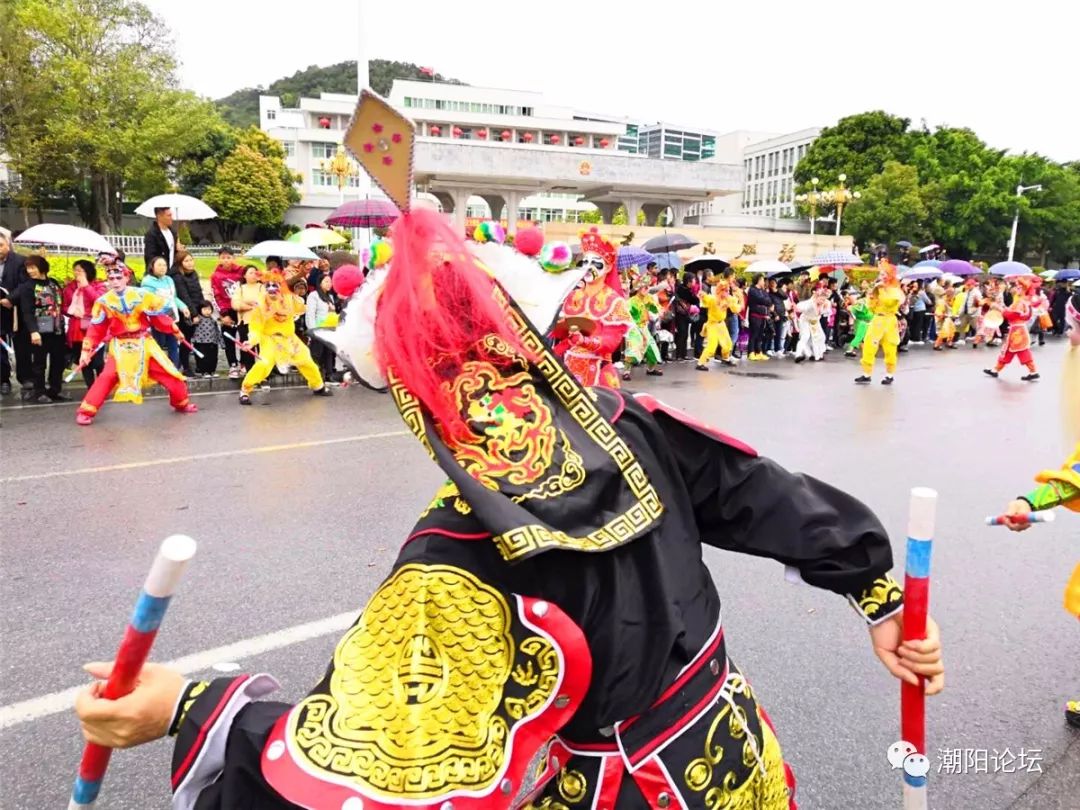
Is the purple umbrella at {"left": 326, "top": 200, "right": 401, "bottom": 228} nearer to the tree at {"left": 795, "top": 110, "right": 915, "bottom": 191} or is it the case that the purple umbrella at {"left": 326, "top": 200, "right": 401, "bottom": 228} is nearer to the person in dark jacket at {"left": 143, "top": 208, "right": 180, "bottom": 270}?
the person in dark jacket at {"left": 143, "top": 208, "right": 180, "bottom": 270}

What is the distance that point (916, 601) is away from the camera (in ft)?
4.84

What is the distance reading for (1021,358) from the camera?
40.1 ft

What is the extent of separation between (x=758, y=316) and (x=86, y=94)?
31.4 metres

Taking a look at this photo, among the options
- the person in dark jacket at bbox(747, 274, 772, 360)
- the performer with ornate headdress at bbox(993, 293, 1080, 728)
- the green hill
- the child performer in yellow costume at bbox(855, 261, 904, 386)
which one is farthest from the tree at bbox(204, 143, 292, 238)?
the green hill

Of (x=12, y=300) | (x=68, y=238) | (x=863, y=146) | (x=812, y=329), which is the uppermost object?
(x=863, y=146)

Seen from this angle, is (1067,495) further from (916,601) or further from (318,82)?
(318,82)

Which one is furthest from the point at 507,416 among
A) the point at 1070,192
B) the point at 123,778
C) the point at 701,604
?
the point at 1070,192

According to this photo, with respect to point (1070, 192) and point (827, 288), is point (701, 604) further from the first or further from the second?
point (1070, 192)

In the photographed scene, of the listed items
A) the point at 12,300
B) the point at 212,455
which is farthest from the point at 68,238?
the point at 212,455

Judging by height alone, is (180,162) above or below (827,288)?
above

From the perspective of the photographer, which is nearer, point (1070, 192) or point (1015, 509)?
point (1015, 509)

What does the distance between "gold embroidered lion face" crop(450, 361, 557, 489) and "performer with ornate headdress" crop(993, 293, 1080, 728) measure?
6.47 feet

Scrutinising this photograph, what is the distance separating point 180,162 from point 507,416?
50865mm

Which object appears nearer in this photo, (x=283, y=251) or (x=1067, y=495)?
(x=1067, y=495)
